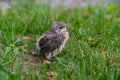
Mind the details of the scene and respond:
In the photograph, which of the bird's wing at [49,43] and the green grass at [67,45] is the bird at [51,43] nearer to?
the bird's wing at [49,43]

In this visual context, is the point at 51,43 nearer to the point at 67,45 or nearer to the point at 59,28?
the point at 59,28

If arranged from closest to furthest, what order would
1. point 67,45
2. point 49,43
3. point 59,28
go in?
point 49,43 < point 59,28 < point 67,45

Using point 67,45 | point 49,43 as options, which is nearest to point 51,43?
point 49,43

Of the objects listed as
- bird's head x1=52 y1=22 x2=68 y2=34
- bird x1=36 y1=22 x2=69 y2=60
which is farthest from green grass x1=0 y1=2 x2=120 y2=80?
bird's head x1=52 y1=22 x2=68 y2=34

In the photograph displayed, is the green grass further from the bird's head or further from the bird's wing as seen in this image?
the bird's head

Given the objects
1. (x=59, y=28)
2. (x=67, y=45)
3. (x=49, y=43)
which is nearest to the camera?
(x=49, y=43)

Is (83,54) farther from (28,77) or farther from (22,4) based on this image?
(22,4)
